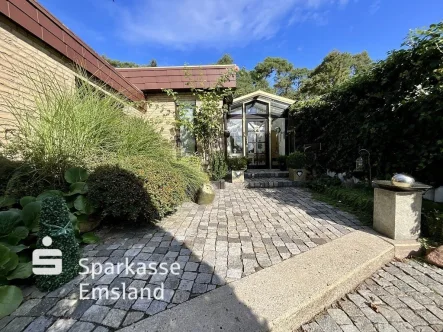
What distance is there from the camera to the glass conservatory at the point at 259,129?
818 cm

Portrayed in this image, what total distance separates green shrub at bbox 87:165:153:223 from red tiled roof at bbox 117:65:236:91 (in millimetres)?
4931

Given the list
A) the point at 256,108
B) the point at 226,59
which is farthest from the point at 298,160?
the point at 226,59

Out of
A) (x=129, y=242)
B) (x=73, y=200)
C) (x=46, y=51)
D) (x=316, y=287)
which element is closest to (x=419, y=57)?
(x=316, y=287)

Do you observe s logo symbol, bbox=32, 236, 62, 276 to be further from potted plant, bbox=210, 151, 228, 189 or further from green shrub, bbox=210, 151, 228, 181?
green shrub, bbox=210, 151, 228, 181

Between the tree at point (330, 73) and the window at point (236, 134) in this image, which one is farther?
the tree at point (330, 73)

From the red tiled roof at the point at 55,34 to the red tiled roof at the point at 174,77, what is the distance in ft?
6.34

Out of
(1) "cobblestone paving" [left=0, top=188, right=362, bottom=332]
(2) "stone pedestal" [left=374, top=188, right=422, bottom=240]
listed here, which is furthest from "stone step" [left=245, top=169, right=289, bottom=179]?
(2) "stone pedestal" [left=374, top=188, right=422, bottom=240]

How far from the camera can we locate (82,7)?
334cm

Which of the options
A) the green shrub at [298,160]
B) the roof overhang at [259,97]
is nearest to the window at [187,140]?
the roof overhang at [259,97]

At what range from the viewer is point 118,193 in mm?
2469

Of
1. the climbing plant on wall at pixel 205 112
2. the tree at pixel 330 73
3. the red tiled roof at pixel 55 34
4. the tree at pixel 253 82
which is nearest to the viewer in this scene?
the red tiled roof at pixel 55 34

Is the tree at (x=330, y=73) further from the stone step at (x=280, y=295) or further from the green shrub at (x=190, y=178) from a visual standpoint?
the stone step at (x=280, y=295)

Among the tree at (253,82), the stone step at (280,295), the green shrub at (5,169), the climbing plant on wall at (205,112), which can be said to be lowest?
the stone step at (280,295)

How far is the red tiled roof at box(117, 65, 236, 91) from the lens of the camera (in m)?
6.78
